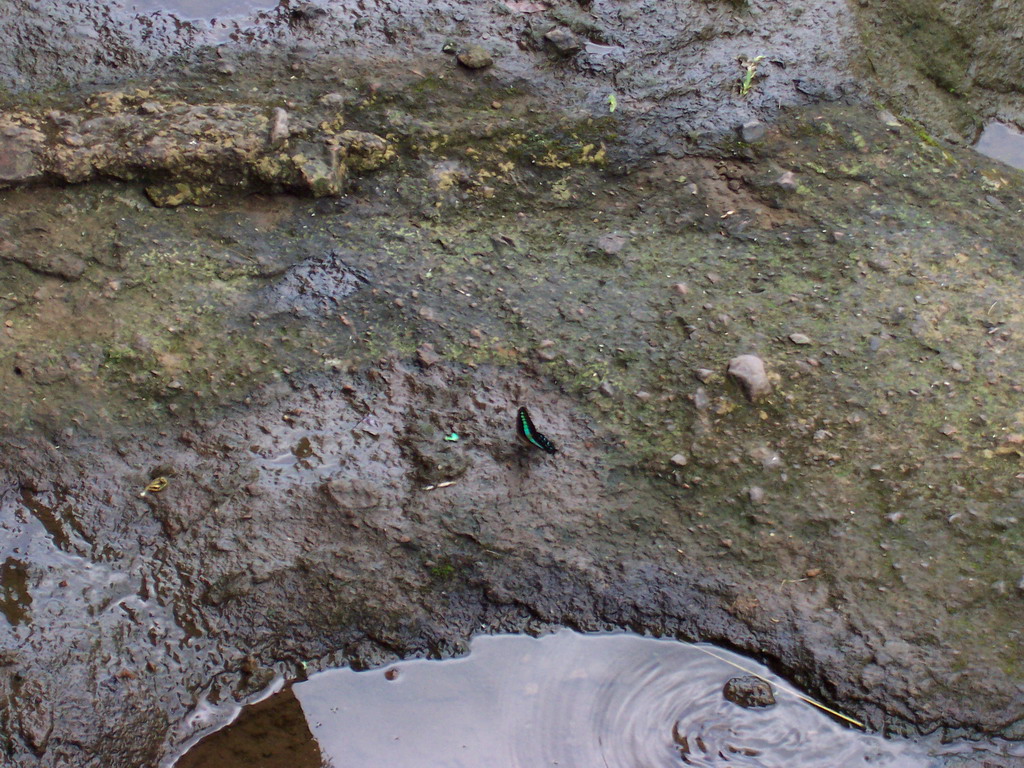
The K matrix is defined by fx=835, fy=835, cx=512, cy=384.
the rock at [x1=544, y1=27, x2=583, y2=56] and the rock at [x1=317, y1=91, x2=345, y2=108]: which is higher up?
the rock at [x1=544, y1=27, x2=583, y2=56]

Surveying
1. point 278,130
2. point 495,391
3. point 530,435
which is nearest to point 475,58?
point 278,130

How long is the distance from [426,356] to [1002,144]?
3011mm

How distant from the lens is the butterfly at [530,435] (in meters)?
2.67

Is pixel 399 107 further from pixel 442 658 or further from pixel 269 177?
pixel 442 658

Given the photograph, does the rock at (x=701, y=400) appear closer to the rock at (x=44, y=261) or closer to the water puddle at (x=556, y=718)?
the water puddle at (x=556, y=718)

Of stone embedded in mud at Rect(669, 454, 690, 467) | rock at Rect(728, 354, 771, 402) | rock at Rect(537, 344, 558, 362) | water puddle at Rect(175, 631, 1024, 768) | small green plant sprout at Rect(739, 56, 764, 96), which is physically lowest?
water puddle at Rect(175, 631, 1024, 768)

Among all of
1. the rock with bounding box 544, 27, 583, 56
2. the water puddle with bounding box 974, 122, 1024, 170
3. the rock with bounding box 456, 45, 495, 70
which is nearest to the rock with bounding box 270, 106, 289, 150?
the rock with bounding box 456, 45, 495, 70

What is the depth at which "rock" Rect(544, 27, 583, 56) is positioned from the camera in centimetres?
335

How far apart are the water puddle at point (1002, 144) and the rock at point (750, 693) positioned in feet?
9.13

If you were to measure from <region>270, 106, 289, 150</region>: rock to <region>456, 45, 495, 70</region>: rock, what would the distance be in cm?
75

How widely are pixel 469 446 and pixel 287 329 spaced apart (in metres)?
0.75

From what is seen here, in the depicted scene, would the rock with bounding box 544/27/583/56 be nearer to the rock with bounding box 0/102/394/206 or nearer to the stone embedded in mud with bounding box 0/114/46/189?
the rock with bounding box 0/102/394/206

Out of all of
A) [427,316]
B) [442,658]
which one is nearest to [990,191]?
[427,316]

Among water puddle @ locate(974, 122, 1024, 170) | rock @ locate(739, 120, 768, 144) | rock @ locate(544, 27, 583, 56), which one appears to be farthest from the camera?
water puddle @ locate(974, 122, 1024, 170)
